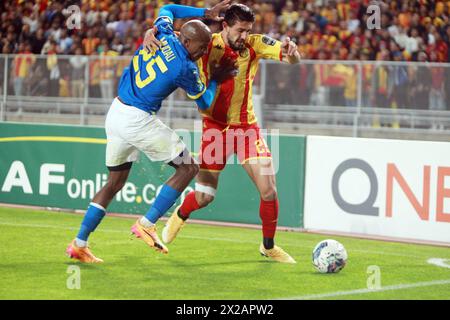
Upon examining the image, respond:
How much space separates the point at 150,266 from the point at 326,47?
29.5ft

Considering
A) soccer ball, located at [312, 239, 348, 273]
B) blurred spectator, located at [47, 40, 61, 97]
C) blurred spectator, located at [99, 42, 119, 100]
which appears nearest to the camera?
soccer ball, located at [312, 239, 348, 273]

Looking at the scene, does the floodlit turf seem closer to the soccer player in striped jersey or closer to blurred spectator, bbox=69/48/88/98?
the soccer player in striped jersey

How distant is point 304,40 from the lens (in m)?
17.1

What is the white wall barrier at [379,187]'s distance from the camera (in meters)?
10.6

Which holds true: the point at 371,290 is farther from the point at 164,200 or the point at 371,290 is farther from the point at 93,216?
the point at 93,216

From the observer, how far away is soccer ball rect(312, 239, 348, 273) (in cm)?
822

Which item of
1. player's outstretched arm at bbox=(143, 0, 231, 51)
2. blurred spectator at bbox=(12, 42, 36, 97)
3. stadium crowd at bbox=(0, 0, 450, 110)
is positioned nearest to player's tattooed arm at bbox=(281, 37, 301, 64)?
player's outstretched arm at bbox=(143, 0, 231, 51)

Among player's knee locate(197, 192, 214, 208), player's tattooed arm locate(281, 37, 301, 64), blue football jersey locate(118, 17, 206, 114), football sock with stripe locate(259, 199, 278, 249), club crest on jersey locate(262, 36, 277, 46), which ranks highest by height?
club crest on jersey locate(262, 36, 277, 46)

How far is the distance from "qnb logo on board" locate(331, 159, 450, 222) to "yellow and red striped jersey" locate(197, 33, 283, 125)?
101 inches

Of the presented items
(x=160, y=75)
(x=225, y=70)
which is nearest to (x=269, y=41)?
(x=225, y=70)

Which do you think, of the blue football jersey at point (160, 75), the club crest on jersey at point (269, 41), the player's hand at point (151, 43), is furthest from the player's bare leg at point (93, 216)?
the club crest on jersey at point (269, 41)

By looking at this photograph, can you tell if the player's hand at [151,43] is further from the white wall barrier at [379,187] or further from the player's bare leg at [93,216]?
the white wall barrier at [379,187]

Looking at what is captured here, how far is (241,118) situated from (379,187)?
2708 millimetres

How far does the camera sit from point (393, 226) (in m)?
10.9
